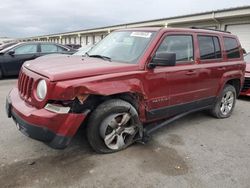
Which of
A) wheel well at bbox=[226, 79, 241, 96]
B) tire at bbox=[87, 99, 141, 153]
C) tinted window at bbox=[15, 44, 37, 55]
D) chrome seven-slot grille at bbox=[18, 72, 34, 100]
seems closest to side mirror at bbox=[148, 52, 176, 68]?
tire at bbox=[87, 99, 141, 153]

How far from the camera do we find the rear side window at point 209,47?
4.89 metres

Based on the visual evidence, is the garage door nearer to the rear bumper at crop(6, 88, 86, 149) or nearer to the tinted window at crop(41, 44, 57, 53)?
→ the tinted window at crop(41, 44, 57, 53)

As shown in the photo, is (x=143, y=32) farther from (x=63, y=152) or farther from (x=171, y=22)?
(x=171, y=22)

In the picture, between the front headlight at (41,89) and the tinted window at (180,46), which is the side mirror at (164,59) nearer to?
the tinted window at (180,46)

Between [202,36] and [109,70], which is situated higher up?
[202,36]

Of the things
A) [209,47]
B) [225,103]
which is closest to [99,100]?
[209,47]

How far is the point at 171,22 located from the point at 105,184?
55.3ft

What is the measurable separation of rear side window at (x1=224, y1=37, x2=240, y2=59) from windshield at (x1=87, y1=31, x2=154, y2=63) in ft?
7.30

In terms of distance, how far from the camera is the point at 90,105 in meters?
3.51

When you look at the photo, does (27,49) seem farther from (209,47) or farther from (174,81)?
(174,81)

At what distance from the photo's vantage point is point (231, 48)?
226 inches

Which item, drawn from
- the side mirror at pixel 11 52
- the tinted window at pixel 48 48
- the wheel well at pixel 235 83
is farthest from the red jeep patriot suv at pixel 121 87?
the tinted window at pixel 48 48

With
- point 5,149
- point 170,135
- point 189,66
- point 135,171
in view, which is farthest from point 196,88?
point 5,149

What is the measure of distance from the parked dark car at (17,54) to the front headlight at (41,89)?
7.95m
